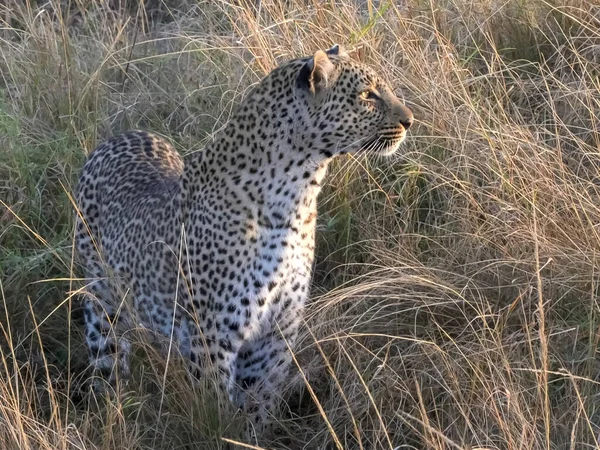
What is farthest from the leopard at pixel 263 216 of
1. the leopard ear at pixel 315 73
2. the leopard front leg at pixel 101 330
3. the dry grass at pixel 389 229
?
the leopard front leg at pixel 101 330

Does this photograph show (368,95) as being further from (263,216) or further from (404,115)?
(263,216)

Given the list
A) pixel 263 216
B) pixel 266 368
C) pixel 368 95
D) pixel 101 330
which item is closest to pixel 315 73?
pixel 368 95

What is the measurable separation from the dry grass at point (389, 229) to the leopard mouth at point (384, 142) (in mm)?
444

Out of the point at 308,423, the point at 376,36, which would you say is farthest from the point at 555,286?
the point at 376,36

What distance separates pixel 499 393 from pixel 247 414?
2.97 ft

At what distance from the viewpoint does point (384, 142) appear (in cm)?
416

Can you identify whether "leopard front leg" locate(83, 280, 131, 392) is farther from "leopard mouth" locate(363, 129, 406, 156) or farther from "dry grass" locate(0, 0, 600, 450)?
"leopard mouth" locate(363, 129, 406, 156)

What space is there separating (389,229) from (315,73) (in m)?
1.11

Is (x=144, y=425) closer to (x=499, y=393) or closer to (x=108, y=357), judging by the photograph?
(x=108, y=357)

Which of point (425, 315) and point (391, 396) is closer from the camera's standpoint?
point (391, 396)

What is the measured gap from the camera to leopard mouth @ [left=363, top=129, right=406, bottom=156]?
415cm

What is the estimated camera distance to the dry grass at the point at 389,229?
3906 mm

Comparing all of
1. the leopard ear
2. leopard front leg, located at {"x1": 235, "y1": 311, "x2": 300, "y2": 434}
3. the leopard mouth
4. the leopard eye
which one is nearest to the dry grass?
leopard front leg, located at {"x1": 235, "y1": 311, "x2": 300, "y2": 434}

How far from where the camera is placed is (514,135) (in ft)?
15.9
